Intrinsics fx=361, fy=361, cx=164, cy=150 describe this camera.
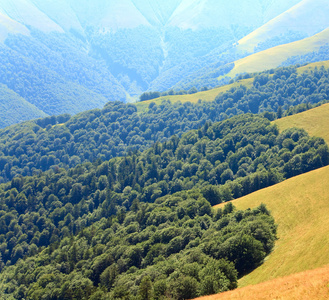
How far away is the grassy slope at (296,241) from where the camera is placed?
42656 mm

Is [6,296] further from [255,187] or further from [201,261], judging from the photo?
[255,187]

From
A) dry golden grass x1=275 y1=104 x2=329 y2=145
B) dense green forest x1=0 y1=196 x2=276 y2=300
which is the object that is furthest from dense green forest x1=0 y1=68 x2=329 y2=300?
dry golden grass x1=275 y1=104 x2=329 y2=145

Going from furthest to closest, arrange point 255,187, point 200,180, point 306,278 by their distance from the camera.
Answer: point 200,180 → point 255,187 → point 306,278

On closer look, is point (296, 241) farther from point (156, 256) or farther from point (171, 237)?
point (171, 237)

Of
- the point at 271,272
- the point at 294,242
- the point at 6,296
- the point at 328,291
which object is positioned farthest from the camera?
the point at 6,296

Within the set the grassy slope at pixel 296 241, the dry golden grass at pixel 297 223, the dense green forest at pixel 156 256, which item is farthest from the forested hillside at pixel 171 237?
Answer: the grassy slope at pixel 296 241

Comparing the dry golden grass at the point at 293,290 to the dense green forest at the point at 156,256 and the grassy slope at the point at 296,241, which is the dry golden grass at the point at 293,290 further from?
the dense green forest at the point at 156,256

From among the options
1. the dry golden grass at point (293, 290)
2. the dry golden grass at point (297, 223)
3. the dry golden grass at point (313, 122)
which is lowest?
the dry golden grass at point (293, 290)

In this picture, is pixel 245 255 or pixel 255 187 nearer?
pixel 245 255

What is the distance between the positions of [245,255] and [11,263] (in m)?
144

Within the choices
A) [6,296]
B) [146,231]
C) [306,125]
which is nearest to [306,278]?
[146,231]

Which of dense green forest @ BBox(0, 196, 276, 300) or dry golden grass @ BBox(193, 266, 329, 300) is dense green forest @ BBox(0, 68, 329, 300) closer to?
dense green forest @ BBox(0, 196, 276, 300)

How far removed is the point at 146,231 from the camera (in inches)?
4582

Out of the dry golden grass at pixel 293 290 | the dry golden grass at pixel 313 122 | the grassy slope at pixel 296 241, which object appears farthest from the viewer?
the dry golden grass at pixel 313 122
